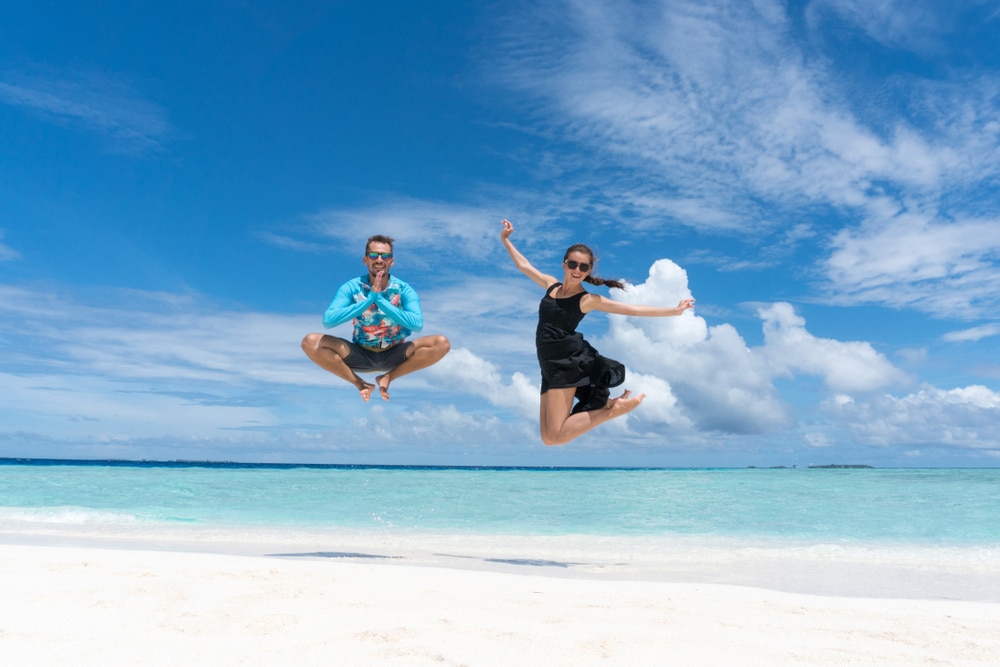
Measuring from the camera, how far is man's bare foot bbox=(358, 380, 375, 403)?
22.9ft

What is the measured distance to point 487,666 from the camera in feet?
13.8

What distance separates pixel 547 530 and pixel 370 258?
8234 millimetres

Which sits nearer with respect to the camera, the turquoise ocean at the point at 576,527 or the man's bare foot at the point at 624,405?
the man's bare foot at the point at 624,405

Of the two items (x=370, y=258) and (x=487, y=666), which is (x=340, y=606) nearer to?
(x=487, y=666)

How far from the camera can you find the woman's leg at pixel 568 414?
6762 millimetres

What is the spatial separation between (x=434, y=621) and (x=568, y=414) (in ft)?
8.05

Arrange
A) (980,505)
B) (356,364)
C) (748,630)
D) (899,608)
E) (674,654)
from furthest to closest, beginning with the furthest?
(980,505)
(356,364)
(899,608)
(748,630)
(674,654)

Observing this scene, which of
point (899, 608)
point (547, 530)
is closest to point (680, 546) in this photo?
point (547, 530)

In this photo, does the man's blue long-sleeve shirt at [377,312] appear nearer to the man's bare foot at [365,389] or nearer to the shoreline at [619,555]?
the man's bare foot at [365,389]

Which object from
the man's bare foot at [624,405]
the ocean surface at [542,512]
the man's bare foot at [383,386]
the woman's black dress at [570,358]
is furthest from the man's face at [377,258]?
the ocean surface at [542,512]

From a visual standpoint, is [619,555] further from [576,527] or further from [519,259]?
[519,259]

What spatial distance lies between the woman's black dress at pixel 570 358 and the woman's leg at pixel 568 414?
0.26ft

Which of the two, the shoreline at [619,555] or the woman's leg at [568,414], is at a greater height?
the woman's leg at [568,414]

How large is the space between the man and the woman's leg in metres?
1.24
